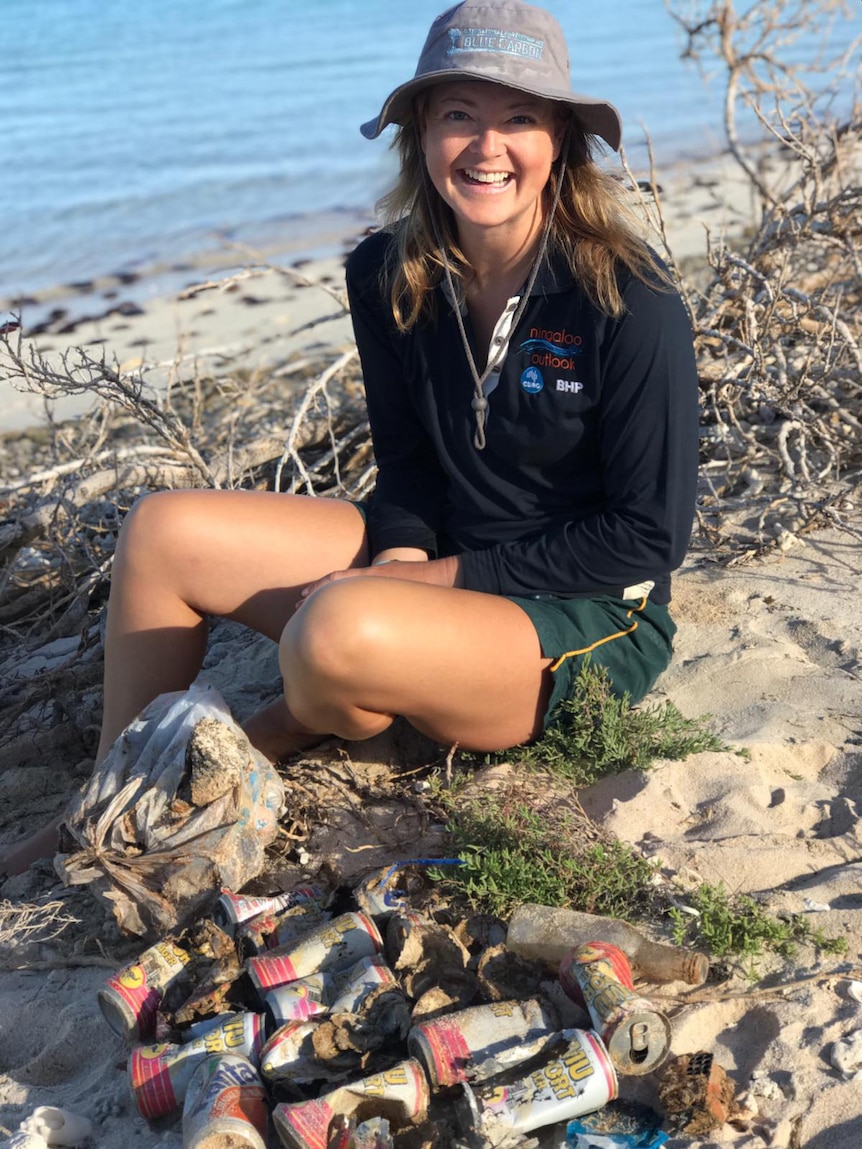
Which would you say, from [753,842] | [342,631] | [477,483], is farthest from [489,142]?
[753,842]

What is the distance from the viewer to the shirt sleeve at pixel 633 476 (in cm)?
261

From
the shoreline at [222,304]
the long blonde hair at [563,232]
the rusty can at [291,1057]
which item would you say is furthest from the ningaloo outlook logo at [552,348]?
the shoreline at [222,304]

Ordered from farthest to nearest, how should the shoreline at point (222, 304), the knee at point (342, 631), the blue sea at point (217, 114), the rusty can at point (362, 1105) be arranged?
the blue sea at point (217, 114), the shoreline at point (222, 304), the knee at point (342, 631), the rusty can at point (362, 1105)

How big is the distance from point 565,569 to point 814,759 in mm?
719

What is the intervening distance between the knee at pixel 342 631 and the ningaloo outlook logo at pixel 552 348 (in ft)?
2.17

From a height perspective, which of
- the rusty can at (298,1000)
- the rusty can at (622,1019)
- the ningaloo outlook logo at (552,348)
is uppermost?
the ningaloo outlook logo at (552,348)

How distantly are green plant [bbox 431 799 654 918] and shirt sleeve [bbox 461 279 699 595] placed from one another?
580 mm

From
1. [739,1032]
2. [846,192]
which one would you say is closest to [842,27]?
[846,192]

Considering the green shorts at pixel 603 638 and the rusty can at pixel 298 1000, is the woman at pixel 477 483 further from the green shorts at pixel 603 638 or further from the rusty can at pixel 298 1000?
the rusty can at pixel 298 1000

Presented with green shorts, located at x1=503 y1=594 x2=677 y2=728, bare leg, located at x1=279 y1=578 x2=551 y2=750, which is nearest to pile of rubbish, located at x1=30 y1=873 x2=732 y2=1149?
bare leg, located at x1=279 y1=578 x2=551 y2=750

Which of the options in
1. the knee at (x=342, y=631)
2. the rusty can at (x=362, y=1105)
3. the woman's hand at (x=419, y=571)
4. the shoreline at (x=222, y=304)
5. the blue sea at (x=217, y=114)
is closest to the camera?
the rusty can at (x=362, y=1105)

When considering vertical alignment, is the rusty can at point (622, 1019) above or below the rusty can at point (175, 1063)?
above

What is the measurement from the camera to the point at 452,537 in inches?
121

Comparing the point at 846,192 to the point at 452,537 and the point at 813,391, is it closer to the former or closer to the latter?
the point at 813,391
